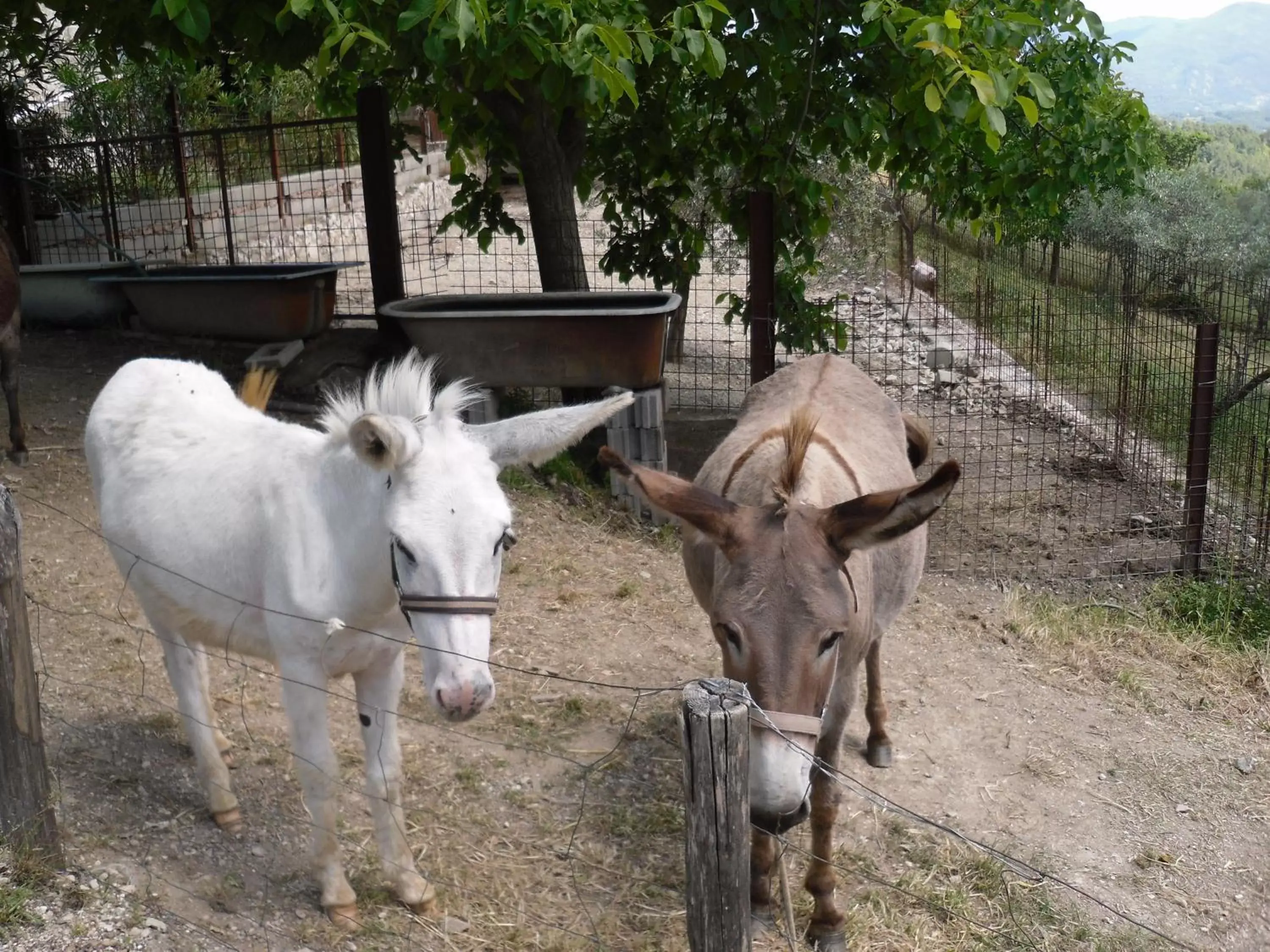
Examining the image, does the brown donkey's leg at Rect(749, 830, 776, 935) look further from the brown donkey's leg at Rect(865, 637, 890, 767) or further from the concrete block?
the concrete block

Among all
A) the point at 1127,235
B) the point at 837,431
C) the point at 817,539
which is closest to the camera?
the point at 817,539

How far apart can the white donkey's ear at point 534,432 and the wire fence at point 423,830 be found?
2.42 feet

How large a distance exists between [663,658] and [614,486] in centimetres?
175

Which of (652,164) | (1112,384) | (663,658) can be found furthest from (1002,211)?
(663,658)

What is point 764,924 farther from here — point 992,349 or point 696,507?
point 992,349

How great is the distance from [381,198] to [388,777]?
4.98 metres

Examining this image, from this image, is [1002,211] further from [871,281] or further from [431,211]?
[431,211]

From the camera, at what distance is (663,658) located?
4.95 metres

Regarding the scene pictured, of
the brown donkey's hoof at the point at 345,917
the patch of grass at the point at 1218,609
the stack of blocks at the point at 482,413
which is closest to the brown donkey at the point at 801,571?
the brown donkey's hoof at the point at 345,917

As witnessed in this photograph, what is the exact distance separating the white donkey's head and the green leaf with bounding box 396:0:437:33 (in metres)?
1.89

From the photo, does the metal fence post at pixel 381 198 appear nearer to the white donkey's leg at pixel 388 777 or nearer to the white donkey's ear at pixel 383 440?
the white donkey's leg at pixel 388 777

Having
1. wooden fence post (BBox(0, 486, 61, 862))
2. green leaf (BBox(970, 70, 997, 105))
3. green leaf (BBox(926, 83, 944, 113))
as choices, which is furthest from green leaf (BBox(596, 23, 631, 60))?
wooden fence post (BBox(0, 486, 61, 862))

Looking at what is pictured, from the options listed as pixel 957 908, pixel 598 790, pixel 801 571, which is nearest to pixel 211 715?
pixel 598 790

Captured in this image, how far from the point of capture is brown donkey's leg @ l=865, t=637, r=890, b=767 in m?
4.29
